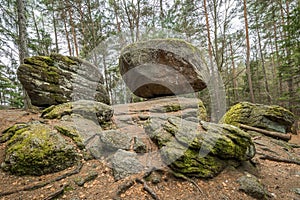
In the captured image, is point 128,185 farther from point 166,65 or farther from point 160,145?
point 166,65

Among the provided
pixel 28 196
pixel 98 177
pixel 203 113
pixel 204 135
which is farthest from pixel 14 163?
pixel 203 113

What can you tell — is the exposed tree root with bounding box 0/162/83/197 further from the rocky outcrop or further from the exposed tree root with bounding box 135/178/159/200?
the exposed tree root with bounding box 135/178/159/200

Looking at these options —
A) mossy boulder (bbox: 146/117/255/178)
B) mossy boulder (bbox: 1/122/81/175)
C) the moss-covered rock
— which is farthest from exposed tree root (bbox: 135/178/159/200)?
the moss-covered rock

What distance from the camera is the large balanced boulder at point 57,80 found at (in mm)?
5340

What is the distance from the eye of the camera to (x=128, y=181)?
2676mm

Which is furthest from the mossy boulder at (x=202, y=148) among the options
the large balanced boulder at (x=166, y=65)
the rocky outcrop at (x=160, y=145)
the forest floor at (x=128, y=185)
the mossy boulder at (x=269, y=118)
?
the large balanced boulder at (x=166, y=65)

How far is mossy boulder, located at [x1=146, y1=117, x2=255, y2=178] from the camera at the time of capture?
3.03 metres

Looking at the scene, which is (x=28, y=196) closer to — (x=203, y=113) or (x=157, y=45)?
(x=203, y=113)

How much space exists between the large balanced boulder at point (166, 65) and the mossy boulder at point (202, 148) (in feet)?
13.1

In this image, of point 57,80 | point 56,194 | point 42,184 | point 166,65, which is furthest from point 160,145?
point 57,80

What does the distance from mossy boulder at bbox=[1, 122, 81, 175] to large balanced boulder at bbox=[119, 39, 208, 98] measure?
5.16 m

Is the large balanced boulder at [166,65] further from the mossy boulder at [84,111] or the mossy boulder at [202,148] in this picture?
the mossy boulder at [202,148]

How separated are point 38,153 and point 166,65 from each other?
19.8 ft

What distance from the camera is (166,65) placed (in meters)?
7.24
